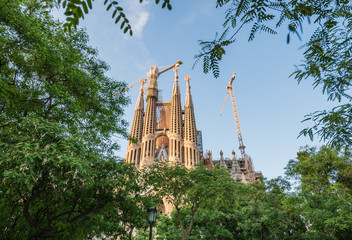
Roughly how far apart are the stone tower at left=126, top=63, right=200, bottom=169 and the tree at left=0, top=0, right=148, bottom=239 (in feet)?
105

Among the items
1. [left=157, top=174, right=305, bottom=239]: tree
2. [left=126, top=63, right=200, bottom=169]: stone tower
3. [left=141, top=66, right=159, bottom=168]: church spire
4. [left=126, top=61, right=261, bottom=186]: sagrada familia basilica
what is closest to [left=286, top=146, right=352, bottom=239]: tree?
[left=157, top=174, right=305, bottom=239]: tree

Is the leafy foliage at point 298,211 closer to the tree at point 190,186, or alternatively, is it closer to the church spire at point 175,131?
the tree at point 190,186

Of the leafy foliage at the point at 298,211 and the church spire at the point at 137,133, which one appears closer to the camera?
the leafy foliage at the point at 298,211

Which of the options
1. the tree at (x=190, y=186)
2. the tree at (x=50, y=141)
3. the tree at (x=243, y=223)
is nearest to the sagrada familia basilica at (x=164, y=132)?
the tree at (x=243, y=223)

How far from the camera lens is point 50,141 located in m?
5.68

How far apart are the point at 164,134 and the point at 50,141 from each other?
45.4 m

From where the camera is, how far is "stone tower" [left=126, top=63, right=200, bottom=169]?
44.3 meters

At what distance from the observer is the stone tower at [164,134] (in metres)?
44.3

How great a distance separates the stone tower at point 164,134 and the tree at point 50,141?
1265 inches

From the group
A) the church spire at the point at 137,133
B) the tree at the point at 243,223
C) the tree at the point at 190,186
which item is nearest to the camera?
the tree at the point at 190,186

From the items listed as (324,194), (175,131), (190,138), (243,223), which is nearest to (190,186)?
(243,223)

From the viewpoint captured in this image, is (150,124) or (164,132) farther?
(164,132)

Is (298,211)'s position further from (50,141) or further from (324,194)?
(50,141)

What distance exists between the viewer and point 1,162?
15.5 feet
